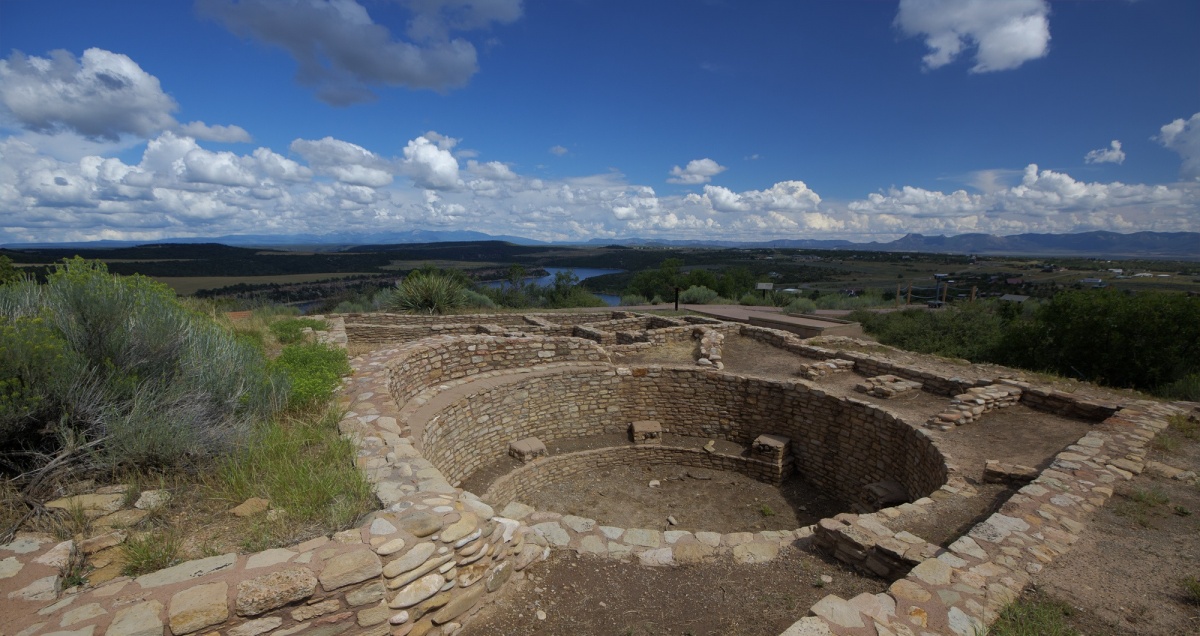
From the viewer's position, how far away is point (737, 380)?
9352mm

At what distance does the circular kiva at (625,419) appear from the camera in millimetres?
7266

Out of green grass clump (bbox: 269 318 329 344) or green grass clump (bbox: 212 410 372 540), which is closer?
green grass clump (bbox: 212 410 372 540)

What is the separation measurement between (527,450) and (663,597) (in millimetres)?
4729

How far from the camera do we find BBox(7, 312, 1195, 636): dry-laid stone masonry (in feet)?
8.32

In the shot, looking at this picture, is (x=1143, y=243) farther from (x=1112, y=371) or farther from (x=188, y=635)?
(x=188, y=635)

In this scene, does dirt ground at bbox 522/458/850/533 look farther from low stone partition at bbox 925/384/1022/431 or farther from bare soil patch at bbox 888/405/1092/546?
bare soil patch at bbox 888/405/1092/546

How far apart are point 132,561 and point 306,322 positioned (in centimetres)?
941

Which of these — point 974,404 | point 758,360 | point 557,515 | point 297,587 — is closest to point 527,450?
point 557,515

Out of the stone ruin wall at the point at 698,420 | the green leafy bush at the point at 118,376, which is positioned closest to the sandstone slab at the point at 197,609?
the green leafy bush at the point at 118,376

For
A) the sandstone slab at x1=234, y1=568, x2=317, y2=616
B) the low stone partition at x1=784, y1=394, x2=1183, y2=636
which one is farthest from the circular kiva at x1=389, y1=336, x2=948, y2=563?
the sandstone slab at x1=234, y1=568, x2=317, y2=616

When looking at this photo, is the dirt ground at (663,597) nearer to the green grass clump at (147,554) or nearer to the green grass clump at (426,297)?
the green grass clump at (147,554)

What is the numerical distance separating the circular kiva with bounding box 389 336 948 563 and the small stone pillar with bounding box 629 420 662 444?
22mm

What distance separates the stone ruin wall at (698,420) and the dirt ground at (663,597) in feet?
9.64

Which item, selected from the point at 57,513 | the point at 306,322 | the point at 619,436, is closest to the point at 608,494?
the point at 619,436
